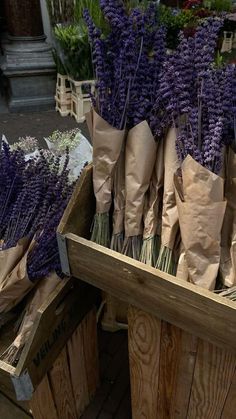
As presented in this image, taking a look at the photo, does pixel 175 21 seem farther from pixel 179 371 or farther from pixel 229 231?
pixel 179 371

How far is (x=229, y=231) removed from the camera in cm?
82

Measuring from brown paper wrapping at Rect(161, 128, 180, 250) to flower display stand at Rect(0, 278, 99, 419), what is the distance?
36 centimetres

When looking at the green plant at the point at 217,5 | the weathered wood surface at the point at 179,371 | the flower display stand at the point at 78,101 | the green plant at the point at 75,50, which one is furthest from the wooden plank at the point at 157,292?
the green plant at the point at 217,5

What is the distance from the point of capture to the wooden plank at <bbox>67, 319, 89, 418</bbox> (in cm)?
119

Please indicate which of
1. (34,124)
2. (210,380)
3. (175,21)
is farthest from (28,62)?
(210,380)

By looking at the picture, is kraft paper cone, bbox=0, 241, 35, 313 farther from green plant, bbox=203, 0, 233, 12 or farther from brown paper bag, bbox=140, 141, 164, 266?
green plant, bbox=203, 0, 233, 12

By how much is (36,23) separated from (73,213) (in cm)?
369

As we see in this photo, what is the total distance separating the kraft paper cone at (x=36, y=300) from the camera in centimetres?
104

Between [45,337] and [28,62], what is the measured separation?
3.57m

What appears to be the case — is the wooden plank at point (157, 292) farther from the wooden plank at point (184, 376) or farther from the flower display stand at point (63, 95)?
the flower display stand at point (63, 95)

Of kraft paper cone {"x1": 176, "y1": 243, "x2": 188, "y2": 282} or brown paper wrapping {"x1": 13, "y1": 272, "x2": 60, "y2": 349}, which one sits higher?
kraft paper cone {"x1": 176, "y1": 243, "x2": 188, "y2": 282}

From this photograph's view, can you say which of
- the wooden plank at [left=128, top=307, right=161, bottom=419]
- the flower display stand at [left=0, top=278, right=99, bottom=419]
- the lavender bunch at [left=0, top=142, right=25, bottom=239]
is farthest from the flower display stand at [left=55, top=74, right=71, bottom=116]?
the wooden plank at [left=128, top=307, right=161, bottom=419]

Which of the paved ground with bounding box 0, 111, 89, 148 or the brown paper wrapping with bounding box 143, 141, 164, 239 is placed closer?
the brown paper wrapping with bounding box 143, 141, 164, 239

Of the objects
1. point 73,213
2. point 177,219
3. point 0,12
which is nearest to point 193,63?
point 177,219
